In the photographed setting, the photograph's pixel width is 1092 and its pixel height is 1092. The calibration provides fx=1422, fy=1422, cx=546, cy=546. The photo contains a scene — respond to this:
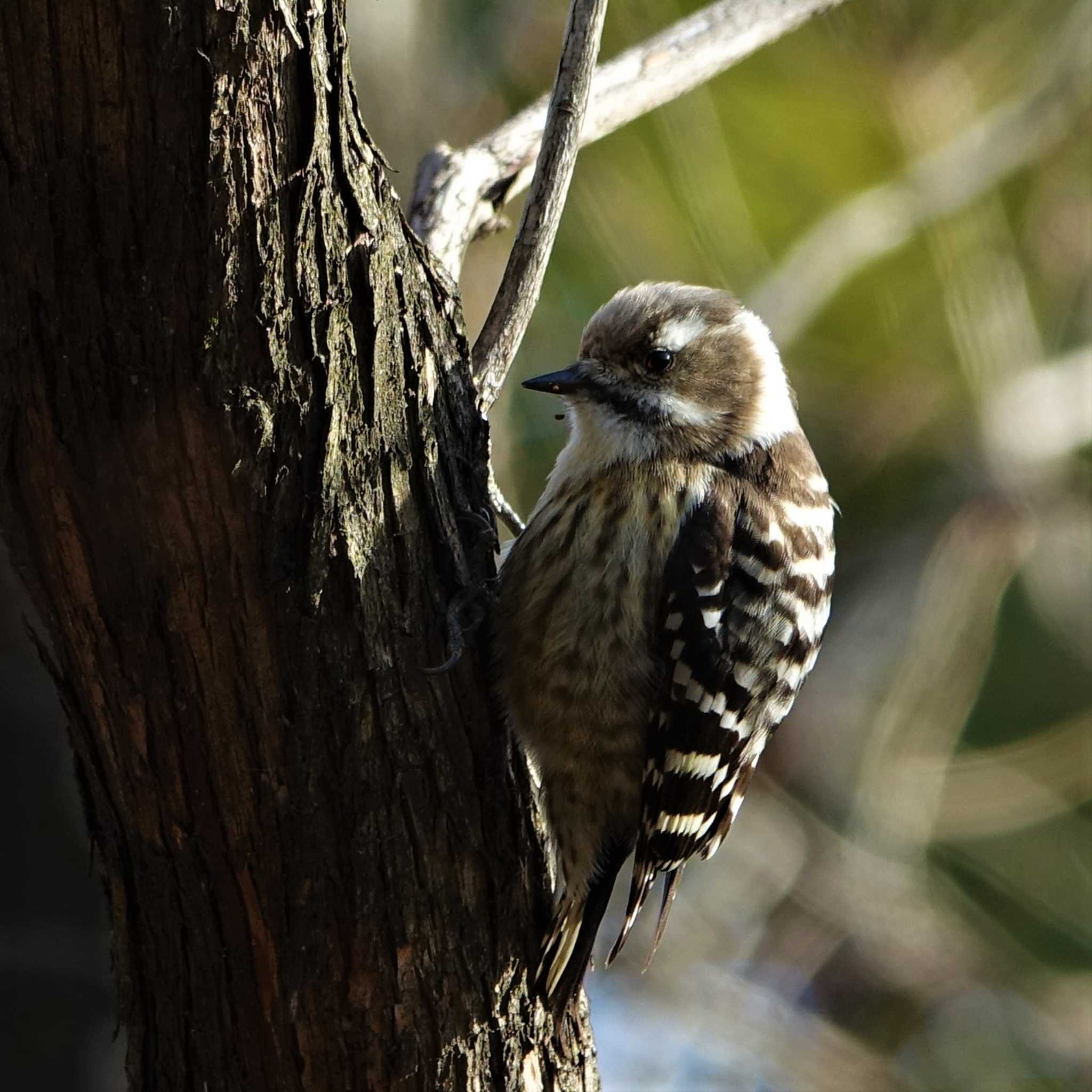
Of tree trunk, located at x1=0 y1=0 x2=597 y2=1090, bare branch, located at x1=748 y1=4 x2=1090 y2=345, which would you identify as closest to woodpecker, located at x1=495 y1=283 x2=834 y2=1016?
tree trunk, located at x1=0 y1=0 x2=597 y2=1090

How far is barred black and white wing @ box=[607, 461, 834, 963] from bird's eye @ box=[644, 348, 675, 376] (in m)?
0.32

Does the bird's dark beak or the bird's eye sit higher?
the bird's eye

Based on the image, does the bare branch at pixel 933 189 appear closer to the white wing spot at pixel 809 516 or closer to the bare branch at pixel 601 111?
the bare branch at pixel 601 111

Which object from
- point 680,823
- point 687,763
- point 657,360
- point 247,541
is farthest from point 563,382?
point 247,541

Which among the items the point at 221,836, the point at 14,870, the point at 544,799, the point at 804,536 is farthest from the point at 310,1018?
the point at 14,870

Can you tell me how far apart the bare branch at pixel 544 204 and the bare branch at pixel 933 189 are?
4.03 meters

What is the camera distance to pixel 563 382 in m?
3.38

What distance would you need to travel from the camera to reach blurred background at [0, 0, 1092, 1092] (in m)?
6.95

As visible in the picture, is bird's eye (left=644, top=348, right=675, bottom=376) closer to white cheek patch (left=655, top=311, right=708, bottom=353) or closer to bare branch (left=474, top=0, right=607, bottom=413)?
white cheek patch (left=655, top=311, right=708, bottom=353)

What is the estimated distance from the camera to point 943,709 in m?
7.78

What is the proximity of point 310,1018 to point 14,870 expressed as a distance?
2.25 meters

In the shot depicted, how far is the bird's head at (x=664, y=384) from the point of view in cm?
336

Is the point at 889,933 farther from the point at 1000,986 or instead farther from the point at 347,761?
the point at 347,761

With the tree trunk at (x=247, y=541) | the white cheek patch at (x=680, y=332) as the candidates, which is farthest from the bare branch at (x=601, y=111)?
the tree trunk at (x=247, y=541)
